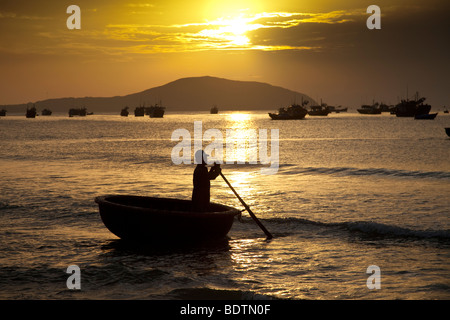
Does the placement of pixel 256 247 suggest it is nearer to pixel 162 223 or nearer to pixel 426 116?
pixel 162 223

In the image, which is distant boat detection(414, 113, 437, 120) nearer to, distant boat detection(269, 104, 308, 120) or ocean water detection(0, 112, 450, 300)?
distant boat detection(269, 104, 308, 120)

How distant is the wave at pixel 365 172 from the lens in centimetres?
2802

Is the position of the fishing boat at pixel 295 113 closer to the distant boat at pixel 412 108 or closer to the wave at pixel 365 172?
the distant boat at pixel 412 108

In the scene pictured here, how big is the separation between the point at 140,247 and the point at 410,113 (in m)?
172

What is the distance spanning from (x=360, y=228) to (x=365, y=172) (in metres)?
16.7

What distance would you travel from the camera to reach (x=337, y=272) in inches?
381

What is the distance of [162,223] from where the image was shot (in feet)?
37.0

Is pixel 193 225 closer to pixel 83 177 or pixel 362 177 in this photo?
pixel 83 177

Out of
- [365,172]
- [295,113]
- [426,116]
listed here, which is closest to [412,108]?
[426,116]

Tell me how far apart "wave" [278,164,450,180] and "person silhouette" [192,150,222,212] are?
18.3 m

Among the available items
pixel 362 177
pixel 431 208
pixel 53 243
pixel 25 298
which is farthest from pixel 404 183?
pixel 25 298

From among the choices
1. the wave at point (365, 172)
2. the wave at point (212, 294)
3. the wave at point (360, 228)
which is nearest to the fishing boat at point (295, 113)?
the wave at point (365, 172)

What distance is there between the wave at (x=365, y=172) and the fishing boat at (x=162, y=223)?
18669mm

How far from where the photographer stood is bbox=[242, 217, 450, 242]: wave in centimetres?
1301
